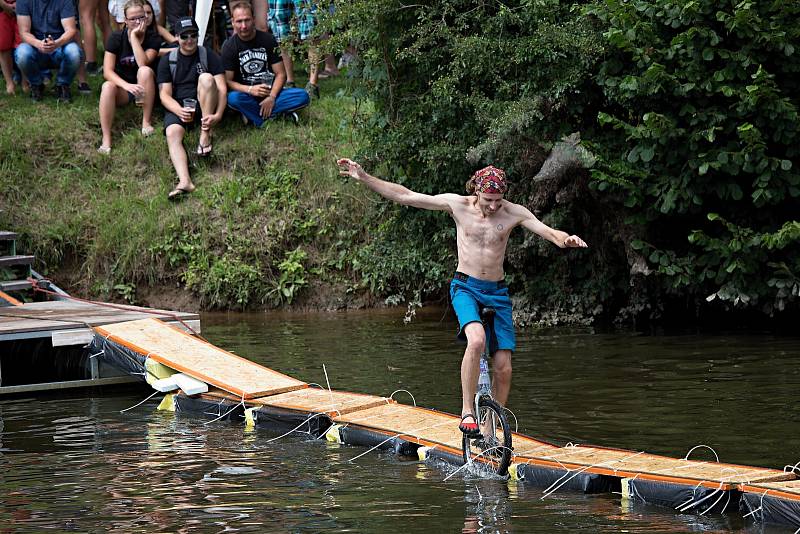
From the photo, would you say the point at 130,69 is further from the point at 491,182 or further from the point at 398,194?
the point at 491,182

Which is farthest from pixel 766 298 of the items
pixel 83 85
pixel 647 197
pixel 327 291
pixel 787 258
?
pixel 83 85

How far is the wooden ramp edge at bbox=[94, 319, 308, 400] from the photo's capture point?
12.3m

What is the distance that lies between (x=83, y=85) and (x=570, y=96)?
9.72 metres

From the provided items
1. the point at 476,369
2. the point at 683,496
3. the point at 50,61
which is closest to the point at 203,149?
the point at 50,61

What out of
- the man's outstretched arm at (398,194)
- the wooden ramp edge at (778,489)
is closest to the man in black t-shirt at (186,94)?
the man's outstretched arm at (398,194)

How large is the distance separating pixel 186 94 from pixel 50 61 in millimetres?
2819

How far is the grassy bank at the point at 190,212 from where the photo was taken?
1891 centimetres

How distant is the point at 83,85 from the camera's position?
21.5 metres

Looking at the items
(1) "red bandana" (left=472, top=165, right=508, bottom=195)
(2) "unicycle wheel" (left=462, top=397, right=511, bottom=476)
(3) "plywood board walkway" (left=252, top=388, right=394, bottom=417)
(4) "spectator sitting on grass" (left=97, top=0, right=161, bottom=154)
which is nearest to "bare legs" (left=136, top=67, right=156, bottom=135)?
(4) "spectator sitting on grass" (left=97, top=0, right=161, bottom=154)

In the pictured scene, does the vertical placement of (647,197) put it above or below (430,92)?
below

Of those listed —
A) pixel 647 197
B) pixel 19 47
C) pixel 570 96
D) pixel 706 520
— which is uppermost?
pixel 19 47

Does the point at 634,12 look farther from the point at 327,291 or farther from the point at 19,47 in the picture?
the point at 19,47

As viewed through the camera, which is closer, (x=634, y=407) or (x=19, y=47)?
(x=634, y=407)

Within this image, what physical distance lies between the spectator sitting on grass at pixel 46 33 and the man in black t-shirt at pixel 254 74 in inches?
106
